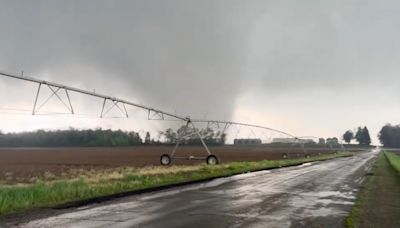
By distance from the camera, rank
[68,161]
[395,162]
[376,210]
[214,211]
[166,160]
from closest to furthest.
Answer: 1. [214,211]
2. [376,210]
3. [166,160]
4. [395,162]
5. [68,161]

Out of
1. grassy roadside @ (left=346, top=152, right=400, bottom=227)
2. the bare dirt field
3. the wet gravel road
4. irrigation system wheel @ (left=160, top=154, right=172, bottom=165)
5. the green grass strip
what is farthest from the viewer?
irrigation system wheel @ (left=160, top=154, right=172, bottom=165)

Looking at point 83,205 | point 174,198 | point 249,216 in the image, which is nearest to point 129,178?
point 174,198

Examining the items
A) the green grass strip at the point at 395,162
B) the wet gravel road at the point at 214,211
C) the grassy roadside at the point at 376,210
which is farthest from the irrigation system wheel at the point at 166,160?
the grassy roadside at the point at 376,210

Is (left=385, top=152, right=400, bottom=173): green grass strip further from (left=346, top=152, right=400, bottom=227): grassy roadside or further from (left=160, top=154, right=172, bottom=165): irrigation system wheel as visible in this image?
(left=160, top=154, right=172, bottom=165): irrigation system wheel

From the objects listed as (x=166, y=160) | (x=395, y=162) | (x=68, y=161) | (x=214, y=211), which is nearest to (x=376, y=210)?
(x=214, y=211)

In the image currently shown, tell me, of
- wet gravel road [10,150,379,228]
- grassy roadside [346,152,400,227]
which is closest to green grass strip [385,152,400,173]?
grassy roadside [346,152,400,227]

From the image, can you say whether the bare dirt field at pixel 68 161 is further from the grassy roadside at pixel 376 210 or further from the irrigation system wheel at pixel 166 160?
the grassy roadside at pixel 376 210

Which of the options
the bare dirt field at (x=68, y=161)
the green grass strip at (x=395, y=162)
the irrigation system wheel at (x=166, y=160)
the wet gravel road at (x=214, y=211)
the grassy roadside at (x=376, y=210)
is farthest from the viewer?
the irrigation system wheel at (x=166, y=160)

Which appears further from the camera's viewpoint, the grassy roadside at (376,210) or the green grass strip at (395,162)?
the green grass strip at (395,162)

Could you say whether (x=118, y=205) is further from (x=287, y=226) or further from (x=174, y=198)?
(x=287, y=226)

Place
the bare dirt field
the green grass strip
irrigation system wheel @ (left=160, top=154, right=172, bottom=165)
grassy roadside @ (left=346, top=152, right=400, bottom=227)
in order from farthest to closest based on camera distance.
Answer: irrigation system wheel @ (left=160, top=154, right=172, bottom=165), the green grass strip, the bare dirt field, grassy roadside @ (left=346, top=152, right=400, bottom=227)

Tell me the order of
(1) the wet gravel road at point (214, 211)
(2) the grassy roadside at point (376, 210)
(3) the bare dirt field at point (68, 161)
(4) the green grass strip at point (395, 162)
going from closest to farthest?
(1) the wet gravel road at point (214, 211) → (2) the grassy roadside at point (376, 210) → (3) the bare dirt field at point (68, 161) → (4) the green grass strip at point (395, 162)

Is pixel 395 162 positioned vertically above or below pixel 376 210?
above

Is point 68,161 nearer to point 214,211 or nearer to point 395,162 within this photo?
point 395,162
